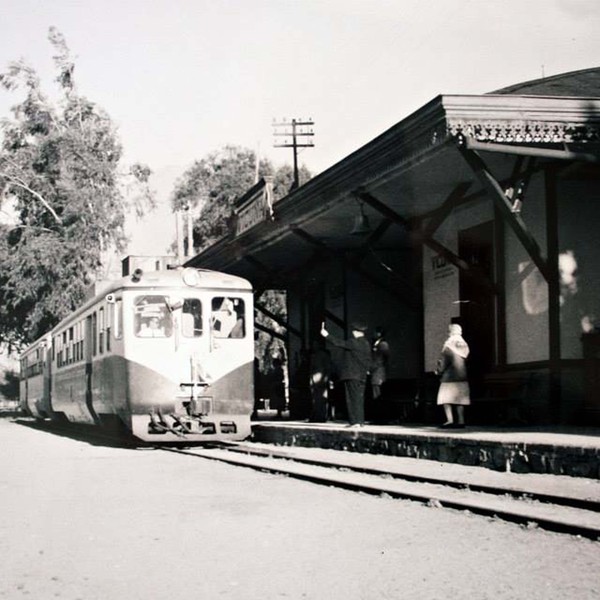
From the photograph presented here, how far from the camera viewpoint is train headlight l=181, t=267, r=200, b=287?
1662 centimetres

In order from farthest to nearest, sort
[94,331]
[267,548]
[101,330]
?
[94,331] < [101,330] < [267,548]

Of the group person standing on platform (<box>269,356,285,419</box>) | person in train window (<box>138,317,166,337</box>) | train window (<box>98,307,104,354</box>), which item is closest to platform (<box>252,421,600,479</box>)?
person in train window (<box>138,317,166,337</box>)

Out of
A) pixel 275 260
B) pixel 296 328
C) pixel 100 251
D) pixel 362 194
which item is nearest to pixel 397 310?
pixel 275 260

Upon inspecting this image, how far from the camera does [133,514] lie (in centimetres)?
820

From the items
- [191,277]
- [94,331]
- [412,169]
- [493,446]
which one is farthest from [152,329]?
[493,446]

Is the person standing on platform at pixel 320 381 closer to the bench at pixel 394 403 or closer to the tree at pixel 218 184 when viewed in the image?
the bench at pixel 394 403

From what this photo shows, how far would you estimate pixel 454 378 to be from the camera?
44.7 ft

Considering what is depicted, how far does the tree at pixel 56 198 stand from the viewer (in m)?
38.7

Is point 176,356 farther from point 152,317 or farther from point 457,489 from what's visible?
point 457,489

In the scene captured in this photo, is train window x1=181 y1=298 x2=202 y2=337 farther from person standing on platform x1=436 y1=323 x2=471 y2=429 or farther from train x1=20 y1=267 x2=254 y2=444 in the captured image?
person standing on platform x1=436 y1=323 x2=471 y2=429

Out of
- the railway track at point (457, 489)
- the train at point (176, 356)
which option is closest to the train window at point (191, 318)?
the train at point (176, 356)

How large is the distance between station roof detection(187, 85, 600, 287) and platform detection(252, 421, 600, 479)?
3.08 meters

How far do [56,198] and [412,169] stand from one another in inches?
1092

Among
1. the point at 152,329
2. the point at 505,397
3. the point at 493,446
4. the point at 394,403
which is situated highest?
the point at 152,329
